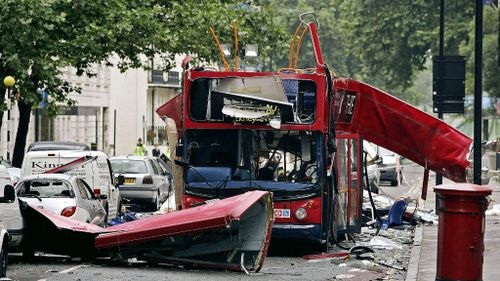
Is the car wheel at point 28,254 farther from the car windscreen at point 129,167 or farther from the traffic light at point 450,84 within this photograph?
the car windscreen at point 129,167

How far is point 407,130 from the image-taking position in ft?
77.4

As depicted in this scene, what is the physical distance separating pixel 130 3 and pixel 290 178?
1667 centimetres

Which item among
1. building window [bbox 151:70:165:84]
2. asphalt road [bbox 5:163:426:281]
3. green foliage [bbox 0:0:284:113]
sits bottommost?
asphalt road [bbox 5:163:426:281]

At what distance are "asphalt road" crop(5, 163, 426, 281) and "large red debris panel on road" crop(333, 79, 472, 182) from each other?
12.9 feet

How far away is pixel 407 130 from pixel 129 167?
13148mm

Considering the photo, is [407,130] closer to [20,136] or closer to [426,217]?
[426,217]

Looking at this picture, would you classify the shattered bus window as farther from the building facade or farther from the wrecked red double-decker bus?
the building facade

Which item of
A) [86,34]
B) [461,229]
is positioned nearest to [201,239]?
[461,229]

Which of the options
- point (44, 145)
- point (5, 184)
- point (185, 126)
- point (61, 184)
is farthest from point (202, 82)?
point (44, 145)

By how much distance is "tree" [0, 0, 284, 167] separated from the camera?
3381cm

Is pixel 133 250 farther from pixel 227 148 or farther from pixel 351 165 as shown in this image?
pixel 351 165

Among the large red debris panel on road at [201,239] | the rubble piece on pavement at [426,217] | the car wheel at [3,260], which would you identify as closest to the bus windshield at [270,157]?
the large red debris panel on road at [201,239]

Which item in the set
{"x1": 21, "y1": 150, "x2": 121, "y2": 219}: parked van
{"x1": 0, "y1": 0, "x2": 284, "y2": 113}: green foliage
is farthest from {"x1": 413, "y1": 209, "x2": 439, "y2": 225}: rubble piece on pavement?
{"x1": 0, "y1": 0, "x2": 284, "y2": 113}: green foliage

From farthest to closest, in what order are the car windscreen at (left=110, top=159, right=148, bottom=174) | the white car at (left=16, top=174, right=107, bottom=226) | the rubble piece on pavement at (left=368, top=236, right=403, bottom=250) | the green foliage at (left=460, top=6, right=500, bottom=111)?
1. the green foliage at (left=460, top=6, right=500, bottom=111)
2. the car windscreen at (left=110, top=159, right=148, bottom=174)
3. the rubble piece on pavement at (left=368, top=236, right=403, bottom=250)
4. the white car at (left=16, top=174, right=107, bottom=226)
